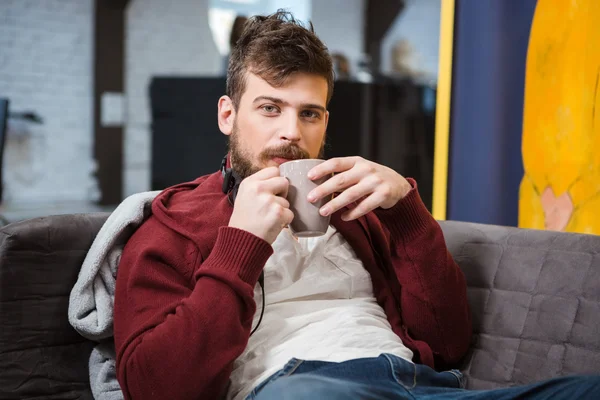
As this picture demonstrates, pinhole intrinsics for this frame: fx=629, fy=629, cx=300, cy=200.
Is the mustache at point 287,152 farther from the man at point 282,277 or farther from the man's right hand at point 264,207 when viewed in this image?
the man's right hand at point 264,207

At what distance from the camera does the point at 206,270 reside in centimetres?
99

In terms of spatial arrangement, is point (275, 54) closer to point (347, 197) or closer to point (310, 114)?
point (310, 114)

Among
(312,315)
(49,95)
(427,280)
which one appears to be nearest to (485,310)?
(427,280)

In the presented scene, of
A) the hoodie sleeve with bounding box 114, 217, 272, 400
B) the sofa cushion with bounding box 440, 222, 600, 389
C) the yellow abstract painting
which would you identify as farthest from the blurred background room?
the hoodie sleeve with bounding box 114, 217, 272, 400

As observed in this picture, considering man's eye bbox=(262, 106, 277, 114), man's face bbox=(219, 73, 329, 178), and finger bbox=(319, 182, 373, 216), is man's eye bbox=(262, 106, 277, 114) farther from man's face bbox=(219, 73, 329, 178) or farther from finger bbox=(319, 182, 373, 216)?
finger bbox=(319, 182, 373, 216)

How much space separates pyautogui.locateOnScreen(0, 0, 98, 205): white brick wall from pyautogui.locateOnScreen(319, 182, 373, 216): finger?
6.06 m

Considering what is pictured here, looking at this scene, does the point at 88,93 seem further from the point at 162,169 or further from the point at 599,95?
the point at 599,95

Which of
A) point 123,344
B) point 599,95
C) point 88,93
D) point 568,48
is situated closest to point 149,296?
point 123,344

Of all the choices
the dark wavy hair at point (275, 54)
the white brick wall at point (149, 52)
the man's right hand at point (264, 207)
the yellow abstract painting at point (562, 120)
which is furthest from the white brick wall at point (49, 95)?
the man's right hand at point (264, 207)

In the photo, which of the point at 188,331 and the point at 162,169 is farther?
the point at 162,169

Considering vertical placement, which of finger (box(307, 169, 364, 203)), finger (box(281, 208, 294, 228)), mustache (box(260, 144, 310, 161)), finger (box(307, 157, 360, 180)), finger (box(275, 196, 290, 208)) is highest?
mustache (box(260, 144, 310, 161))

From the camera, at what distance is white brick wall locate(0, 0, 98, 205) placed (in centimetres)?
622

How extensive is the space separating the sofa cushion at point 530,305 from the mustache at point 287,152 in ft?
1.51

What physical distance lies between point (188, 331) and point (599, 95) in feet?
4.22
